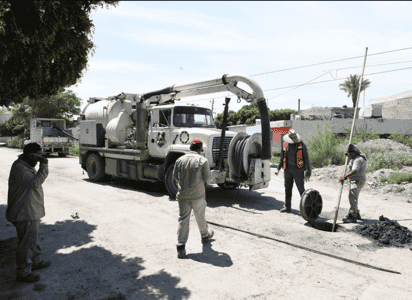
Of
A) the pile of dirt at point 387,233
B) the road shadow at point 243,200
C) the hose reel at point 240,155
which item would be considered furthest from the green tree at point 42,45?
the pile of dirt at point 387,233

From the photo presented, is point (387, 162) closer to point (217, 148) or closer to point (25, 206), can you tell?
point (217, 148)

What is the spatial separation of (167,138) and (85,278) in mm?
5748

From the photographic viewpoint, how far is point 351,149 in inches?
270

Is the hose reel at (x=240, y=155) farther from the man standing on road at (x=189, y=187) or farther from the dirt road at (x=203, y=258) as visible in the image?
the man standing on road at (x=189, y=187)

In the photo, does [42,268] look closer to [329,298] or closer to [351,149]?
[329,298]

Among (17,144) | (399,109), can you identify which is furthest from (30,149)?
(17,144)

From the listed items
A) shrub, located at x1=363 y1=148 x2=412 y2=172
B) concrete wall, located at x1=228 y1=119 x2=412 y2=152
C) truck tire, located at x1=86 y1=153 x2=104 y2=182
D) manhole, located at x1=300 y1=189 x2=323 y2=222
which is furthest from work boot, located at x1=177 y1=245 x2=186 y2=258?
concrete wall, located at x1=228 y1=119 x2=412 y2=152

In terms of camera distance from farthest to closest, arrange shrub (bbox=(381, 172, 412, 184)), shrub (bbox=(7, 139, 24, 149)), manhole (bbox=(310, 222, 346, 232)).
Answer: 1. shrub (bbox=(7, 139, 24, 149))
2. shrub (bbox=(381, 172, 412, 184))
3. manhole (bbox=(310, 222, 346, 232))

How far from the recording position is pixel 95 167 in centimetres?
1235

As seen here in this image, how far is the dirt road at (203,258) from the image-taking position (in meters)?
3.76

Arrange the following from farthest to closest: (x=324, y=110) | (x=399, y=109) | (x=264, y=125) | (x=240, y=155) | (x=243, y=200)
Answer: (x=324, y=110)
(x=399, y=109)
(x=243, y=200)
(x=240, y=155)
(x=264, y=125)

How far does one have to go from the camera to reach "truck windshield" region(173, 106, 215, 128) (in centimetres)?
938

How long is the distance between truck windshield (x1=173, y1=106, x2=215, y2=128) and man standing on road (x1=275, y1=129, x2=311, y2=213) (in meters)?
3.07

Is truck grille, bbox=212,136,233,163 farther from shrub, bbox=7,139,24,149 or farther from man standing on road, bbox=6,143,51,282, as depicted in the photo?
shrub, bbox=7,139,24,149
